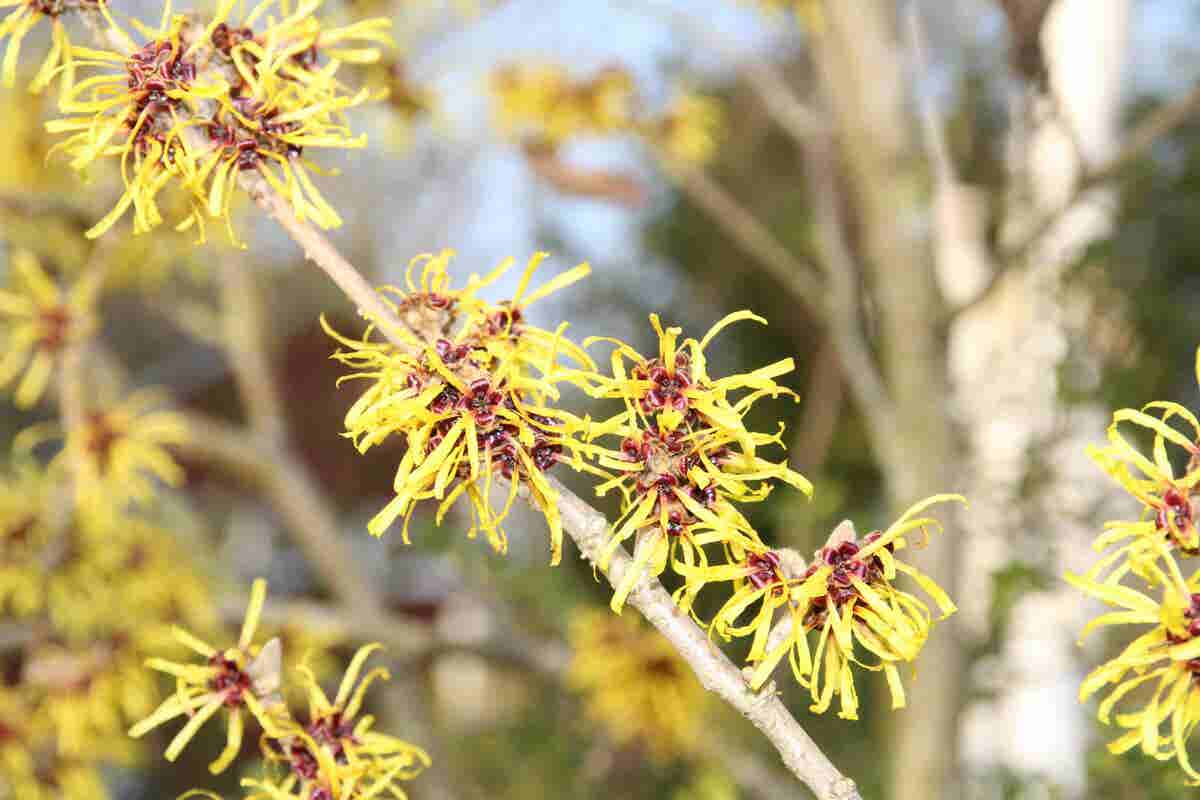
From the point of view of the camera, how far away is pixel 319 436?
9.32 m

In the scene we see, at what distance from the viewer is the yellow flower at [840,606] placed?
57 centimetres

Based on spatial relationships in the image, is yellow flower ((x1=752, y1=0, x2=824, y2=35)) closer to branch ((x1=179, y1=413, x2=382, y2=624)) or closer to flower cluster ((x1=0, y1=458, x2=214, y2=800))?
branch ((x1=179, y1=413, x2=382, y2=624))

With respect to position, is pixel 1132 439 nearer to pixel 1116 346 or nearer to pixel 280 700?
pixel 1116 346

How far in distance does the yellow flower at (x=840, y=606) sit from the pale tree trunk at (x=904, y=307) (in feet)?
2.72

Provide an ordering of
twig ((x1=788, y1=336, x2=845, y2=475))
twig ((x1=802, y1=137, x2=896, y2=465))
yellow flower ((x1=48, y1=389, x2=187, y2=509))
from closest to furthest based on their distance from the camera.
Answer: yellow flower ((x1=48, y1=389, x2=187, y2=509)), twig ((x1=802, y1=137, x2=896, y2=465)), twig ((x1=788, y1=336, x2=845, y2=475))

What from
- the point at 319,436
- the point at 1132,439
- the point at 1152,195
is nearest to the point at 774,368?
the point at 1132,439

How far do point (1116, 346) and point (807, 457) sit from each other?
2.43 feet

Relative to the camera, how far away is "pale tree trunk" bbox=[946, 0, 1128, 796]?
1.63 m

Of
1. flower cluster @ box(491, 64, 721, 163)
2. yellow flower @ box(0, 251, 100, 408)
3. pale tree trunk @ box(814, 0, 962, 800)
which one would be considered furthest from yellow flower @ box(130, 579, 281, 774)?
flower cluster @ box(491, 64, 721, 163)

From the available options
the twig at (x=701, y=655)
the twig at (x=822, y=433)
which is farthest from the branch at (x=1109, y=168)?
the twig at (x=701, y=655)

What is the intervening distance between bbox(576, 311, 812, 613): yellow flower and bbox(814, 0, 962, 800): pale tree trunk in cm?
85

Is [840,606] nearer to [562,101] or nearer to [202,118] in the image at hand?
[202,118]

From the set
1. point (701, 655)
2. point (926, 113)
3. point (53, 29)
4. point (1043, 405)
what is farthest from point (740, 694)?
point (1043, 405)

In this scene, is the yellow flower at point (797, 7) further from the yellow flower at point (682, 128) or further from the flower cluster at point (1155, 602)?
the flower cluster at point (1155, 602)
